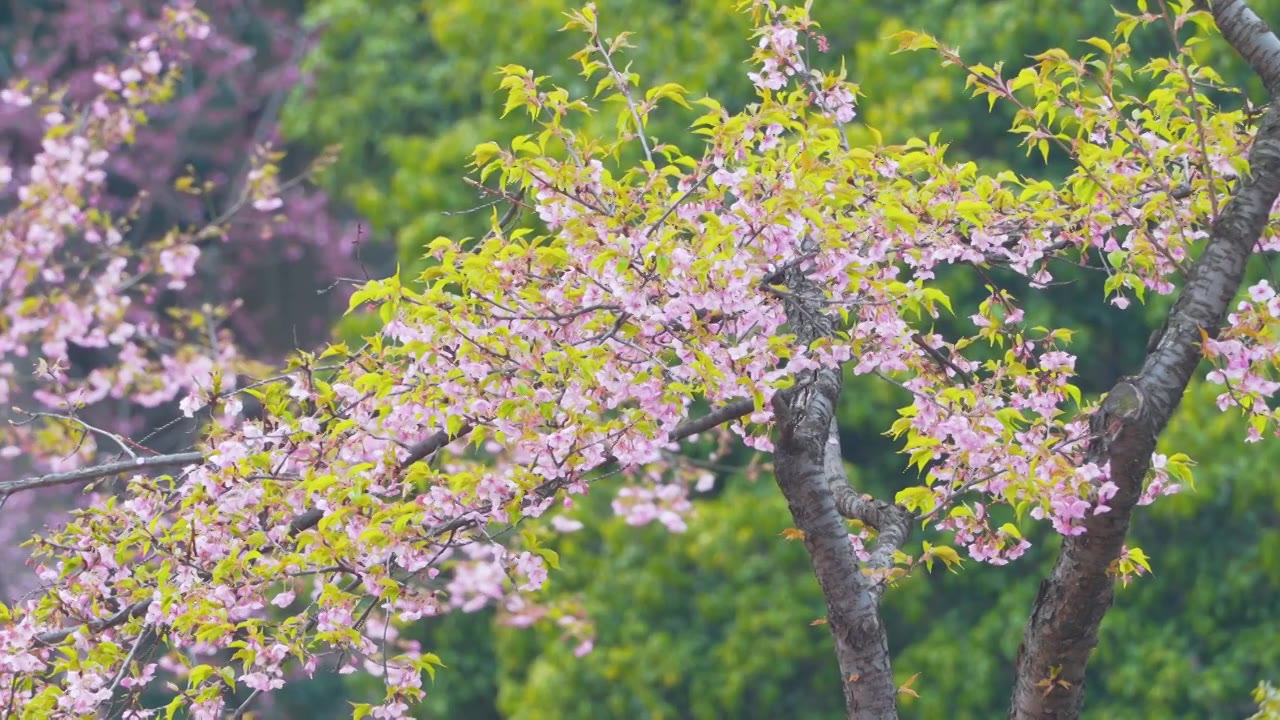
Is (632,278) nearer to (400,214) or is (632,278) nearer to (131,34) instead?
(400,214)

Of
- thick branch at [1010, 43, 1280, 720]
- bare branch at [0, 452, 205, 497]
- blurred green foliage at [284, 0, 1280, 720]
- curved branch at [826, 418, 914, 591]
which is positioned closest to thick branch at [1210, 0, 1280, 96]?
thick branch at [1010, 43, 1280, 720]

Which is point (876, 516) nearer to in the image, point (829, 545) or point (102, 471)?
point (829, 545)

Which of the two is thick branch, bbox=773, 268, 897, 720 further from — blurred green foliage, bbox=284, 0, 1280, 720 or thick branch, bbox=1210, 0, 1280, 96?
blurred green foliage, bbox=284, 0, 1280, 720

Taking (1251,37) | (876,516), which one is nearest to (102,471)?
(876,516)

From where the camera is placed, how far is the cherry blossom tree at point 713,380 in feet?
11.8

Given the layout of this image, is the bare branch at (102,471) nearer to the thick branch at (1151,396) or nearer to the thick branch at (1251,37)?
the thick branch at (1151,396)

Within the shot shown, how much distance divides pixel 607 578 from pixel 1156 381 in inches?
218

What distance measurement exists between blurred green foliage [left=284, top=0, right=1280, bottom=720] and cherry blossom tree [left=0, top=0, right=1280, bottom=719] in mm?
Result: 3874

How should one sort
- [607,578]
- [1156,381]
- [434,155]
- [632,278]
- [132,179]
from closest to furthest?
[632,278] → [1156,381] → [607,578] → [434,155] → [132,179]

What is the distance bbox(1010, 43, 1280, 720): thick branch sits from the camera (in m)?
3.72

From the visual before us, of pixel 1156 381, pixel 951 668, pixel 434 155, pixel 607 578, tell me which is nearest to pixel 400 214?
pixel 434 155

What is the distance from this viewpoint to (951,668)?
330 inches

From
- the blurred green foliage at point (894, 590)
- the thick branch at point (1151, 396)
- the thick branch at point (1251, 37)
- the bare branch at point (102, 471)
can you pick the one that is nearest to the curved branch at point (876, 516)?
the thick branch at point (1151, 396)

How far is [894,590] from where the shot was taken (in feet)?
27.6
